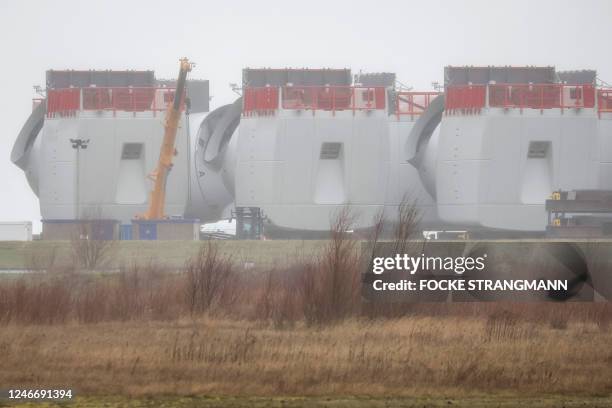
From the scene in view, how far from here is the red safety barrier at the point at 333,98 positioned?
86.3 metres

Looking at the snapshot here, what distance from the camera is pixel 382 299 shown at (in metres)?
32.8

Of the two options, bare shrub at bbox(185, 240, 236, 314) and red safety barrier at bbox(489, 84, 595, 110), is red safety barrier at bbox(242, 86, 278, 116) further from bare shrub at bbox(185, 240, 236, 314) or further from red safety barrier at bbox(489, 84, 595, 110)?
bare shrub at bbox(185, 240, 236, 314)

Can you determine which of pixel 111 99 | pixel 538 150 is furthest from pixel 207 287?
pixel 111 99

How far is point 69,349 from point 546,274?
12466mm

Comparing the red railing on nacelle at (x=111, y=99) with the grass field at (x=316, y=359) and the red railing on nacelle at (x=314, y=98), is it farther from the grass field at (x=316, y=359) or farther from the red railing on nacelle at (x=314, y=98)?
the grass field at (x=316, y=359)

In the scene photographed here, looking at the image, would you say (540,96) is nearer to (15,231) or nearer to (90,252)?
Answer: (15,231)

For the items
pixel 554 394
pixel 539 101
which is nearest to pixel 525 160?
pixel 539 101

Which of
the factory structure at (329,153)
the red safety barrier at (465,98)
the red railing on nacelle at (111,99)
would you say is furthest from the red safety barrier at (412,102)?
the red railing on nacelle at (111,99)

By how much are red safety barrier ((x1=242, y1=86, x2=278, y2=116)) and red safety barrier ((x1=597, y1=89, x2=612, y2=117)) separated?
2193 centimetres

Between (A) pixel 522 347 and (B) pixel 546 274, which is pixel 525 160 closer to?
(B) pixel 546 274

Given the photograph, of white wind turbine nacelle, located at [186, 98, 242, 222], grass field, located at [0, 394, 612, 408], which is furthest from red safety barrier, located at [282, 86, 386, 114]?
grass field, located at [0, 394, 612, 408]

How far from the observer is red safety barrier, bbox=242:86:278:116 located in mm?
86250

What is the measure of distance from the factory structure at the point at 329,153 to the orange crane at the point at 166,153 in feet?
3.72

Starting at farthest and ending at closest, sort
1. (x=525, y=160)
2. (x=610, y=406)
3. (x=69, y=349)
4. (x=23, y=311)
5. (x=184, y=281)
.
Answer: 1. (x=525, y=160)
2. (x=184, y=281)
3. (x=23, y=311)
4. (x=69, y=349)
5. (x=610, y=406)
